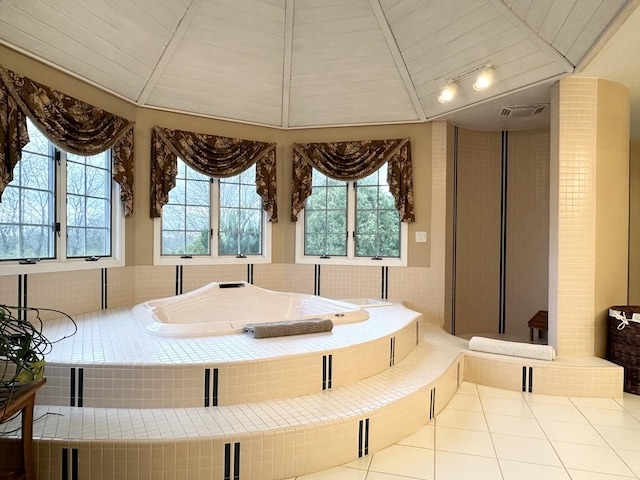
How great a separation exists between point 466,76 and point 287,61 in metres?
1.73

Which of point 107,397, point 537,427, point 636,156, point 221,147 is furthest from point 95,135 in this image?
point 636,156

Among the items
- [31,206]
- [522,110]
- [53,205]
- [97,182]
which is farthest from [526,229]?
[31,206]

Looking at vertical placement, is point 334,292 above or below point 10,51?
below

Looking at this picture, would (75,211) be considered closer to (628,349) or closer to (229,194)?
(229,194)

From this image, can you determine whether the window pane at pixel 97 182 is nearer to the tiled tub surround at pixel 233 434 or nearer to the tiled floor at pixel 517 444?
the tiled tub surround at pixel 233 434

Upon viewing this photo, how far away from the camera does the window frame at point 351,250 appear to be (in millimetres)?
4746

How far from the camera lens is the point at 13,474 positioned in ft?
5.49

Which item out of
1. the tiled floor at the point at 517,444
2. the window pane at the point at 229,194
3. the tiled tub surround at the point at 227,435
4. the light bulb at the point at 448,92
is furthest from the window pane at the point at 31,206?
the light bulb at the point at 448,92

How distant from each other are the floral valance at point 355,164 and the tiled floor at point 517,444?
7.42 ft

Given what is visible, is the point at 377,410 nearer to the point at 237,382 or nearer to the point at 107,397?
the point at 237,382

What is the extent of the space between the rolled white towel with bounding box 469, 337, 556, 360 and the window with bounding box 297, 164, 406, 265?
1383 mm

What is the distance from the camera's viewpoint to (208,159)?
4.49 metres

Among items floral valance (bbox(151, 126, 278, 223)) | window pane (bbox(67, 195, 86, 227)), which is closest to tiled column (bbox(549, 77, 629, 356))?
floral valance (bbox(151, 126, 278, 223))

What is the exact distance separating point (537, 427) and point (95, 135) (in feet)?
12.9
